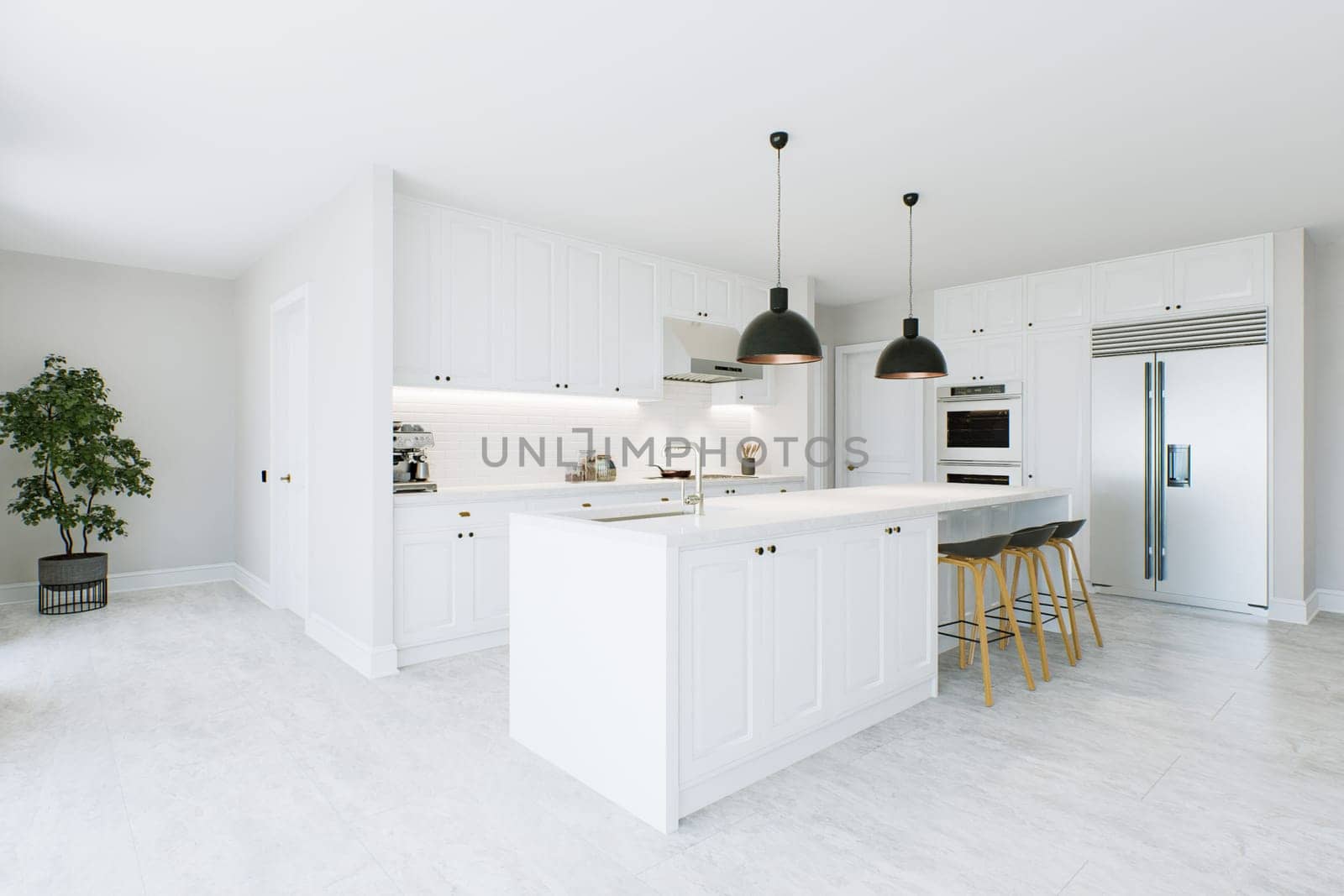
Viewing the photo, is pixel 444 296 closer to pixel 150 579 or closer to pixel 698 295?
pixel 698 295

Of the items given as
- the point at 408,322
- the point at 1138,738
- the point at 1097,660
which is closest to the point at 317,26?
the point at 408,322

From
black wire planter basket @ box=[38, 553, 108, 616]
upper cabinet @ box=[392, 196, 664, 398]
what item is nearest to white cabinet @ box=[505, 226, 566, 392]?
upper cabinet @ box=[392, 196, 664, 398]

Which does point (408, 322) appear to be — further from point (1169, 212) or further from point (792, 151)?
point (1169, 212)

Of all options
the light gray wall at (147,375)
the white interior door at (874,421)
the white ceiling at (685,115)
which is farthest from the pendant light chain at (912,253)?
the light gray wall at (147,375)

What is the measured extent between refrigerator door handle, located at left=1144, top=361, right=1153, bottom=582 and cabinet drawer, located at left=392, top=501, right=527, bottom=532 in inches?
178

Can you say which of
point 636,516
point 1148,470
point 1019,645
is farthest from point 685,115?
point 1148,470

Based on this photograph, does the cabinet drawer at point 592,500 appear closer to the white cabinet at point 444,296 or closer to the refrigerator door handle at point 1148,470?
the white cabinet at point 444,296

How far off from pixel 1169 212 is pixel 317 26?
4672 mm

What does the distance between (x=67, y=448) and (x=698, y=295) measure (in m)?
4.85

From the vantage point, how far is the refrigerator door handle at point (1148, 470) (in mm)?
5176

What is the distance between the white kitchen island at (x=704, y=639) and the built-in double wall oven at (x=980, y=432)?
3.32m

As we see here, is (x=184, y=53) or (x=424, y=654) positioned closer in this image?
(x=184, y=53)

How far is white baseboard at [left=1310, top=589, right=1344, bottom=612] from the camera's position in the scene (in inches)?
195

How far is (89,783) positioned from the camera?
2.44 meters
